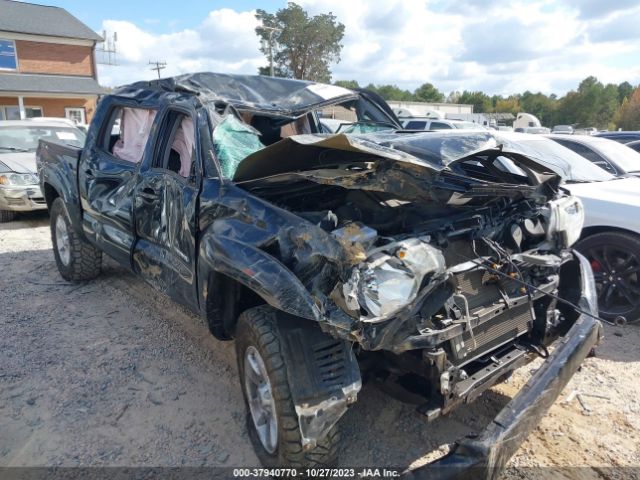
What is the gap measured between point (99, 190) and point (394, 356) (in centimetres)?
314

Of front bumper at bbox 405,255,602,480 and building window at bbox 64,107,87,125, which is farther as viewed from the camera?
building window at bbox 64,107,87,125

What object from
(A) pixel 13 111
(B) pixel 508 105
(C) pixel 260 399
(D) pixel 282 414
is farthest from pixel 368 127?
(B) pixel 508 105

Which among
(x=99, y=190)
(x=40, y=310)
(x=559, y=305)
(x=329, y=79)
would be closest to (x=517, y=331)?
(x=559, y=305)

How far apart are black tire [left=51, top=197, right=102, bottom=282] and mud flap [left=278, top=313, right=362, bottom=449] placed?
3687mm

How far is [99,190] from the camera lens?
4.46 meters

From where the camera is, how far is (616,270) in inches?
185

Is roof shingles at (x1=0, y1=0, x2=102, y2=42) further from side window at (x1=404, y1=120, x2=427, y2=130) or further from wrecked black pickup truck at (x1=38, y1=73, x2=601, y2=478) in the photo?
wrecked black pickup truck at (x1=38, y1=73, x2=601, y2=478)

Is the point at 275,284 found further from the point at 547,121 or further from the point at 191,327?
the point at 547,121

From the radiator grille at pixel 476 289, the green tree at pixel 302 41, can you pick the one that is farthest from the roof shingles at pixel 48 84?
the radiator grille at pixel 476 289

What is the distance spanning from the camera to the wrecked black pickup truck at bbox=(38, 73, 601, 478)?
229cm

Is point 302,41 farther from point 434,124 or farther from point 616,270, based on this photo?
point 616,270

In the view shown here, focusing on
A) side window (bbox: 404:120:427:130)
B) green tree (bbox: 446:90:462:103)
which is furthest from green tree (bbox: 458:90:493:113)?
side window (bbox: 404:120:427:130)

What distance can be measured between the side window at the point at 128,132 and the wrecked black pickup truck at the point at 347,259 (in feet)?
0.58

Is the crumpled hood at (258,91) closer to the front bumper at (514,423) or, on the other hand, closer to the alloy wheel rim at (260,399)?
the alloy wheel rim at (260,399)
